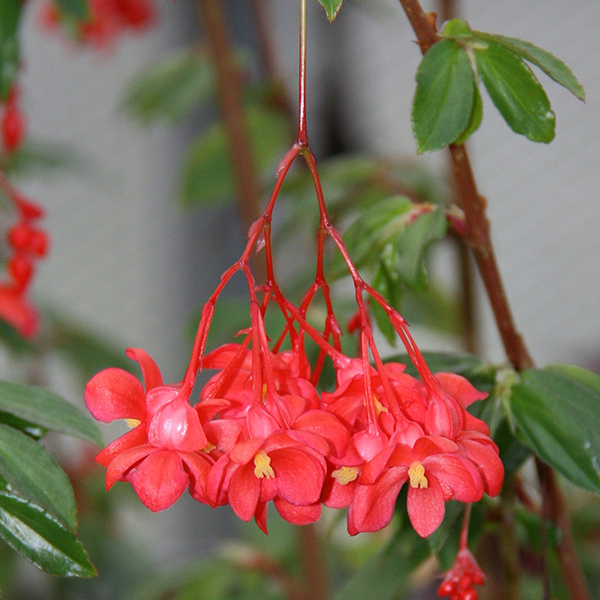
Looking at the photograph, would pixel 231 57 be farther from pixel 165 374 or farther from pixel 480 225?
pixel 165 374

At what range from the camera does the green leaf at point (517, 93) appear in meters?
0.31

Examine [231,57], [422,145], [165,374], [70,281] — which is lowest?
[165,374]

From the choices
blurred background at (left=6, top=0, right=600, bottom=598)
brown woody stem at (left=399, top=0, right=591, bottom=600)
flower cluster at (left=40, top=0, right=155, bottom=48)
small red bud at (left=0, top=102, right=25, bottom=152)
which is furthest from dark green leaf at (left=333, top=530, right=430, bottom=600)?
blurred background at (left=6, top=0, right=600, bottom=598)

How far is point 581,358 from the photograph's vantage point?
5.11 feet

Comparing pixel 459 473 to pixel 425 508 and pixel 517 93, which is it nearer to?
pixel 425 508

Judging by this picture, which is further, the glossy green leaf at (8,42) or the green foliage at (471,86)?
the glossy green leaf at (8,42)

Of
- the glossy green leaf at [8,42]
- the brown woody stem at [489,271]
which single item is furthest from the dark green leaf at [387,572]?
the glossy green leaf at [8,42]

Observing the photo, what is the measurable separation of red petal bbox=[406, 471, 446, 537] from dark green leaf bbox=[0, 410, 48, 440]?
0.19 metres

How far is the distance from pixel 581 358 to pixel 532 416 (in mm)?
1314

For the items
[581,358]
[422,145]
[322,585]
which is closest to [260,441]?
[422,145]

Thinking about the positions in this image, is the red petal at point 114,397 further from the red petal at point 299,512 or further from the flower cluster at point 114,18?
the flower cluster at point 114,18

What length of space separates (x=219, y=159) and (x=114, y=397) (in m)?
0.69

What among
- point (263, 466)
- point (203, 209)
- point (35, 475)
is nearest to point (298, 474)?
point (263, 466)

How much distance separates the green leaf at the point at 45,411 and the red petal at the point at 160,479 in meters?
0.09
